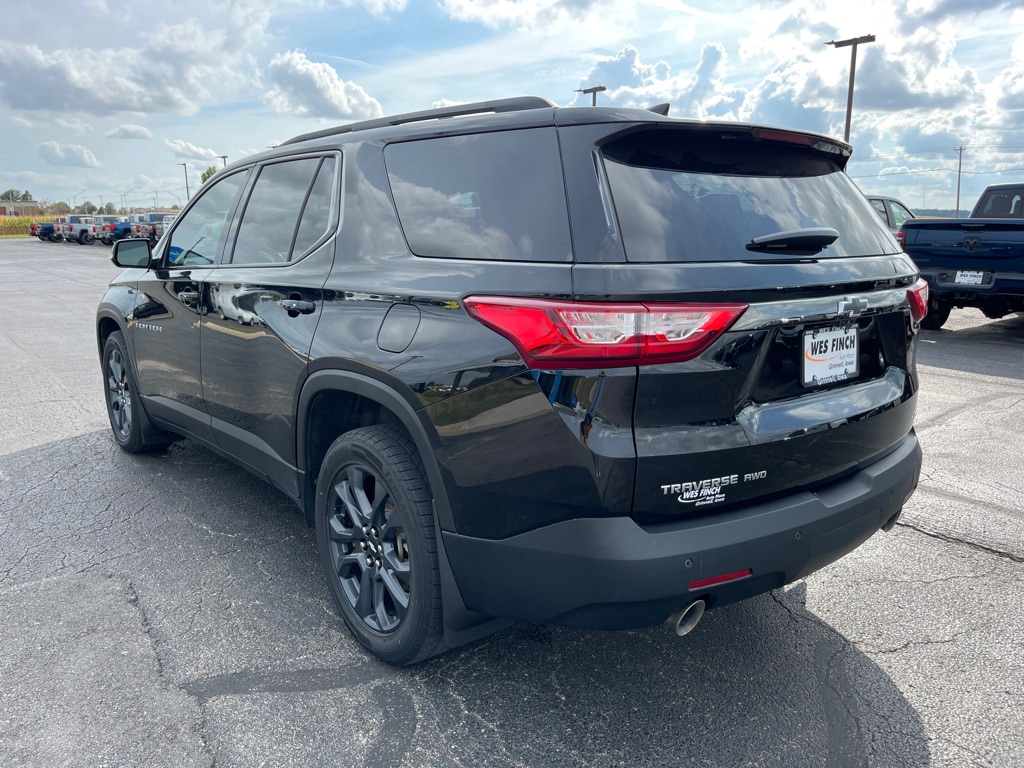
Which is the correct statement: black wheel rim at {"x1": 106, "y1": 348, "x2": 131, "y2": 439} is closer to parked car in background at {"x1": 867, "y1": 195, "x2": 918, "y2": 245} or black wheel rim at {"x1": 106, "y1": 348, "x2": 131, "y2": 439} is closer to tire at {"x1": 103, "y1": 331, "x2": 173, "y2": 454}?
tire at {"x1": 103, "y1": 331, "x2": 173, "y2": 454}

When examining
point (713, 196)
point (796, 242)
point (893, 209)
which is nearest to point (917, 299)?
point (796, 242)

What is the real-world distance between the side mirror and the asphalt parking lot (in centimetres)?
129

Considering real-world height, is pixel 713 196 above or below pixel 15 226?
above

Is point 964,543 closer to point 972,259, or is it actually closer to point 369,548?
point 369,548

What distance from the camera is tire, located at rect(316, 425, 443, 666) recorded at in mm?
2531

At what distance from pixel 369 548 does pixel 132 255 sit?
A: 8.64 ft

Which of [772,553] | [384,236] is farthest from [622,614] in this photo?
[384,236]

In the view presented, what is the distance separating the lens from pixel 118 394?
524 cm

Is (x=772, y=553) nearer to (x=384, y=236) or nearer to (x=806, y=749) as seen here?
(x=806, y=749)

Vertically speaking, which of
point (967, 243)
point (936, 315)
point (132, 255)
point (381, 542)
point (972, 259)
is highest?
point (132, 255)

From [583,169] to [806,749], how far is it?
1810 mm

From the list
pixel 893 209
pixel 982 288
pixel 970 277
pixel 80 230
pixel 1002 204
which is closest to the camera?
pixel 982 288

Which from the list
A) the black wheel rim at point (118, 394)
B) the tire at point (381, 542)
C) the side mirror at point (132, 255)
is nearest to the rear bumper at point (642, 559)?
the tire at point (381, 542)

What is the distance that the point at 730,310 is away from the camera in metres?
2.16
